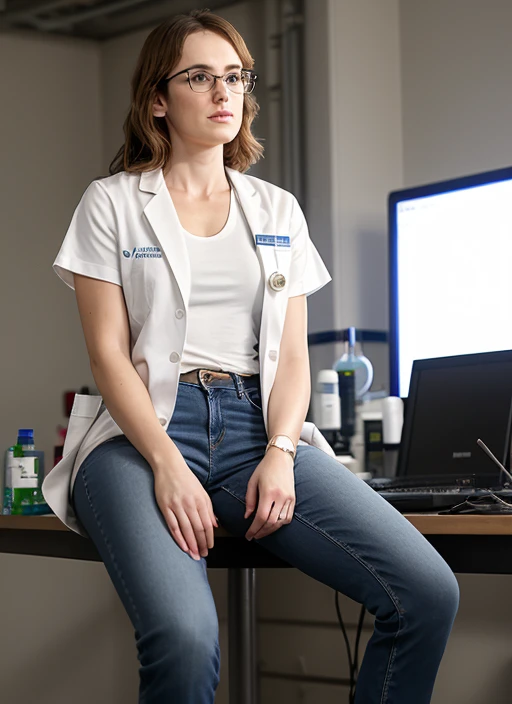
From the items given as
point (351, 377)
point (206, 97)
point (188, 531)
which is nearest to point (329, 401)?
point (351, 377)

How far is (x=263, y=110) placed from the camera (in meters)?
2.76

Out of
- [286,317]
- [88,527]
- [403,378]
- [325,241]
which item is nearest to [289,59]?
[325,241]

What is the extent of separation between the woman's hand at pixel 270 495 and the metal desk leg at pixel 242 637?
681 mm

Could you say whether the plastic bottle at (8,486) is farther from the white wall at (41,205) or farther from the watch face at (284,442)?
the white wall at (41,205)

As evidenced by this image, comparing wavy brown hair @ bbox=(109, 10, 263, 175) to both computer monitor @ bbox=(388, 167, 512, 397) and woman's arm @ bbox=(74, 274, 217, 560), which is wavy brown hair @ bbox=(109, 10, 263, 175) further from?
computer monitor @ bbox=(388, 167, 512, 397)

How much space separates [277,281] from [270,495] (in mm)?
385

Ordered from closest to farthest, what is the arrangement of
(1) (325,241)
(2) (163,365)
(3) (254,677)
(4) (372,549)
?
(4) (372,549)
(2) (163,365)
(3) (254,677)
(1) (325,241)

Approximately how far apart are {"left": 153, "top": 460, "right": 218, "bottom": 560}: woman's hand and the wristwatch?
14cm

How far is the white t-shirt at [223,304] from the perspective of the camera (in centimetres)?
145

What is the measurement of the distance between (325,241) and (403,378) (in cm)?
48

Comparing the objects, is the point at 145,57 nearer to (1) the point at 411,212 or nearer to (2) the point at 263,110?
(1) the point at 411,212

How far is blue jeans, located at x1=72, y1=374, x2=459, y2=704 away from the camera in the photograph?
3.76 feet

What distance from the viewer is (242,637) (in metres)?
1.98

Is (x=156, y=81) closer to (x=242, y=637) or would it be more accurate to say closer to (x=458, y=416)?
(x=458, y=416)
